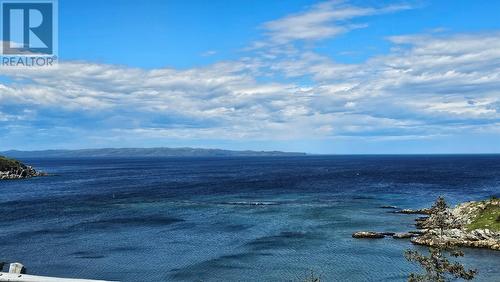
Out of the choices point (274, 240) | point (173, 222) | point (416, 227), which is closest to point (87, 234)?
point (173, 222)

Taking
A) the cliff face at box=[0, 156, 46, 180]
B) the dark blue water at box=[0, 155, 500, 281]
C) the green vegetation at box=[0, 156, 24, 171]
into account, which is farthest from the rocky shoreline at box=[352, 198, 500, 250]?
the green vegetation at box=[0, 156, 24, 171]

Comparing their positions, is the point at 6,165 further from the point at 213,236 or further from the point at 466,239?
the point at 466,239

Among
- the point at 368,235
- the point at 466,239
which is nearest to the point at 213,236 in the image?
the point at 368,235

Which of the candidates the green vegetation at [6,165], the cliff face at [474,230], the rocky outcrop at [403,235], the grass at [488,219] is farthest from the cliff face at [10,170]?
the grass at [488,219]

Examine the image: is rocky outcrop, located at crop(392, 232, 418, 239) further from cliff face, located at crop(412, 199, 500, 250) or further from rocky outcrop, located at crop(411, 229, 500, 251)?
rocky outcrop, located at crop(411, 229, 500, 251)

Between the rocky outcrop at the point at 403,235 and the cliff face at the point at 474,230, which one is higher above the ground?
the cliff face at the point at 474,230

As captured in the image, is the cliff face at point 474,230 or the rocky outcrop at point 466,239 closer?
the rocky outcrop at point 466,239

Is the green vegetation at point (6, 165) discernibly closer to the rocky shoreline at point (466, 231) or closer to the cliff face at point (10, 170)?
the cliff face at point (10, 170)

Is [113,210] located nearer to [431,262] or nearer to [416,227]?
[416,227]
